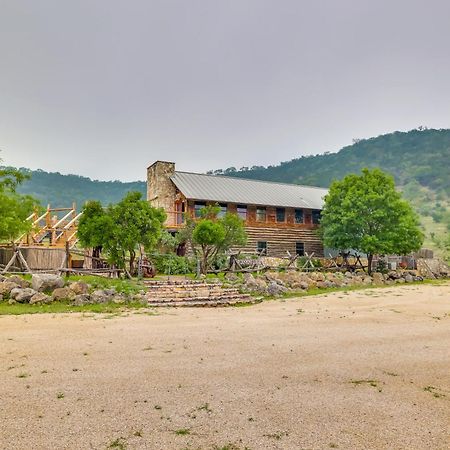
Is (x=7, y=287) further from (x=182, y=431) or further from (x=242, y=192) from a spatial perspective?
(x=242, y=192)

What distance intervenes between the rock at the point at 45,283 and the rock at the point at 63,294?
1.99ft

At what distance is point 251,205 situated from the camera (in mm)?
38094

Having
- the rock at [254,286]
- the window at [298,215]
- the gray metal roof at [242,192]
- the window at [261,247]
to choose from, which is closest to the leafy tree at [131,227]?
the rock at [254,286]

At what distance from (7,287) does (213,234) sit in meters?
12.5

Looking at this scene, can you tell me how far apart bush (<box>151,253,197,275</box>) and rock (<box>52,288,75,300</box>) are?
11.7 meters

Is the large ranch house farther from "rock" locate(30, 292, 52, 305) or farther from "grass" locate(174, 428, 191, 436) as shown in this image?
"grass" locate(174, 428, 191, 436)

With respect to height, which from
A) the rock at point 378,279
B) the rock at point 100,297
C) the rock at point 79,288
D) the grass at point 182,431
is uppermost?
the rock at point 79,288

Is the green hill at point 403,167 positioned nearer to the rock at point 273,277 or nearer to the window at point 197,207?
the window at point 197,207

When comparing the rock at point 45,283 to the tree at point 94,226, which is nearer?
the rock at point 45,283

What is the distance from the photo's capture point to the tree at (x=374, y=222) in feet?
107

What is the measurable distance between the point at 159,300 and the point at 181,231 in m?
12.7

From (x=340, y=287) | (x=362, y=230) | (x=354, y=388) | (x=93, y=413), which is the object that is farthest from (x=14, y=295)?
(x=362, y=230)

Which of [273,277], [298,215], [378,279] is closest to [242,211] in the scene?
[298,215]

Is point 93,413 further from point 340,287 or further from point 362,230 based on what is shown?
point 362,230
